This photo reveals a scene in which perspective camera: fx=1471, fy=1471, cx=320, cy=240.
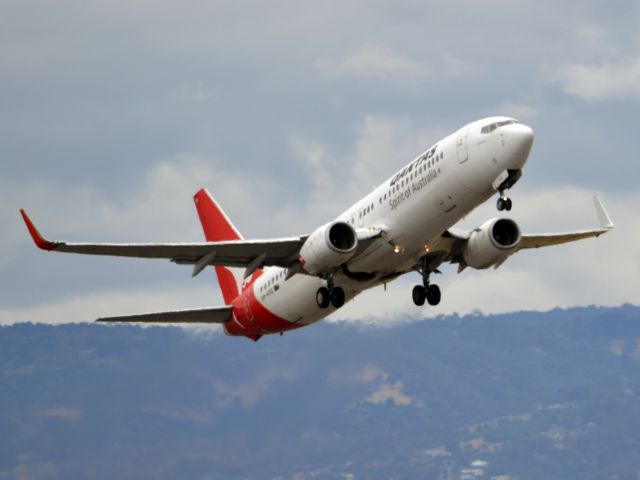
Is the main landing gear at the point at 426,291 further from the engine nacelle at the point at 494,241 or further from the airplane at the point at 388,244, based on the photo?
the engine nacelle at the point at 494,241

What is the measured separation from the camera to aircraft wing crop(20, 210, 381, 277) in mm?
52953

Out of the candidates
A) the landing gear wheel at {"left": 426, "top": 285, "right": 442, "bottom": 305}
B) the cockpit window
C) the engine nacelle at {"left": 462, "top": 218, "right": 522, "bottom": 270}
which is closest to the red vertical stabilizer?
the landing gear wheel at {"left": 426, "top": 285, "right": 442, "bottom": 305}

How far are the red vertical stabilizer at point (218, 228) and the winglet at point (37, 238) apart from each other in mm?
18104

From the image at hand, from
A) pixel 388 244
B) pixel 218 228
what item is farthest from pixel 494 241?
pixel 218 228

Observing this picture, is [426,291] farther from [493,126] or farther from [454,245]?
[493,126]

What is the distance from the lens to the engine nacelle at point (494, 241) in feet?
184

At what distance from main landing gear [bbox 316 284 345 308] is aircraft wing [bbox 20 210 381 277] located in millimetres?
1776

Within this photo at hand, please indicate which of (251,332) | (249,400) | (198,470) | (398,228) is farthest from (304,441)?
(398,228)

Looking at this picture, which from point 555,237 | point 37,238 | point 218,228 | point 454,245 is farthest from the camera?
point 218,228

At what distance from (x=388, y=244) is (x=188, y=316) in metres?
13.6

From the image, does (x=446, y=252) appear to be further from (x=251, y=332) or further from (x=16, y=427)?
(x=16, y=427)

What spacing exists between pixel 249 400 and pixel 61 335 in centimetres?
2843

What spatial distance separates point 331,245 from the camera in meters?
53.0

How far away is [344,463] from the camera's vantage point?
194m
